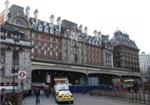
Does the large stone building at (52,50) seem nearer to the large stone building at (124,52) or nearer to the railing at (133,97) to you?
the large stone building at (124,52)

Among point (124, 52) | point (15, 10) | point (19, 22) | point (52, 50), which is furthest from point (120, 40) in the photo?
point (15, 10)

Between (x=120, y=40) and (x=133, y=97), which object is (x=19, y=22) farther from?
(x=120, y=40)

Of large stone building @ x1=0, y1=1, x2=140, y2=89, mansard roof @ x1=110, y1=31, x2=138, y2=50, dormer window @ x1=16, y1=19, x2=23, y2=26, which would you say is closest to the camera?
large stone building @ x1=0, y1=1, x2=140, y2=89

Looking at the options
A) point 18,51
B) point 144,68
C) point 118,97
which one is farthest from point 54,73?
point 144,68

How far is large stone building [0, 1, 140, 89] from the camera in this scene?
165 feet

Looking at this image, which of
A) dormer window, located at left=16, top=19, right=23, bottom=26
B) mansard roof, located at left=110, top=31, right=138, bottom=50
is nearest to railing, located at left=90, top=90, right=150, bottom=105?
dormer window, located at left=16, top=19, right=23, bottom=26

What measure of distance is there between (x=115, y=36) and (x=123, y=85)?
6439 cm

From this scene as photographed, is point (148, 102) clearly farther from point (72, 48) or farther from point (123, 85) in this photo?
point (72, 48)

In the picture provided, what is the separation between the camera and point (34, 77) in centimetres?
7031

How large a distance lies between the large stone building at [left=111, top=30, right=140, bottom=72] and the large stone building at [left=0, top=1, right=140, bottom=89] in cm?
554

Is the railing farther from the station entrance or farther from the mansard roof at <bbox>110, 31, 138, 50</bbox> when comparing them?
the mansard roof at <bbox>110, 31, 138, 50</bbox>

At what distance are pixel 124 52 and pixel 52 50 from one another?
146 ft

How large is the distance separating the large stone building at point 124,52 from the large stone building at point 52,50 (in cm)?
554

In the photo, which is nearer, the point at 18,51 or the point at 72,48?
the point at 18,51
